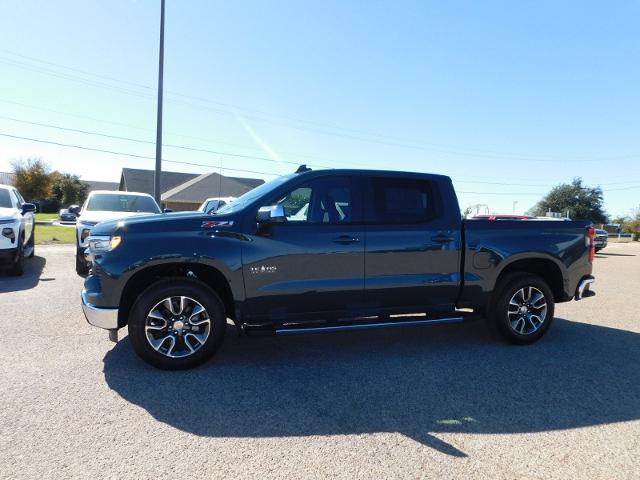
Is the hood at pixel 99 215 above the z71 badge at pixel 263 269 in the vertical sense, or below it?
above

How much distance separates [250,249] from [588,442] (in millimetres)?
3091

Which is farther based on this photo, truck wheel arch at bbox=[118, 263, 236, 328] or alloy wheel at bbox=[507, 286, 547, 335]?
alloy wheel at bbox=[507, 286, 547, 335]

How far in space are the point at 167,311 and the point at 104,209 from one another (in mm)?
7511

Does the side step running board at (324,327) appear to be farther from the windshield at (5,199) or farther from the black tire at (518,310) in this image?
Result: the windshield at (5,199)

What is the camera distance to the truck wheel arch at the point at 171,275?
422 centimetres

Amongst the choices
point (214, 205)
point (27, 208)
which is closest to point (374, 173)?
point (214, 205)

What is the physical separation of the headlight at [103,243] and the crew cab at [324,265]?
0.01 m

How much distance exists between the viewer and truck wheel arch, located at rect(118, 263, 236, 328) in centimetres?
422

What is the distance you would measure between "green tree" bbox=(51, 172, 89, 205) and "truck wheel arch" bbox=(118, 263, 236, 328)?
208ft

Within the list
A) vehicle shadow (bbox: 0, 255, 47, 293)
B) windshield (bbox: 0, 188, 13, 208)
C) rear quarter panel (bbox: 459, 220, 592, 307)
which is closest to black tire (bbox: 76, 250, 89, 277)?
vehicle shadow (bbox: 0, 255, 47, 293)

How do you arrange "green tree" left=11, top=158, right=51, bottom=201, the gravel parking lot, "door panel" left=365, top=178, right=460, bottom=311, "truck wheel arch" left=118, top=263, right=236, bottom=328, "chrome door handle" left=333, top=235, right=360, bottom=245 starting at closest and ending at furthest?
the gravel parking lot
"truck wheel arch" left=118, top=263, right=236, bottom=328
"chrome door handle" left=333, top=235, right=360, bottom=245
"door panel" left=365, top=178, right=460, bottom=311
"green tree" left=11, top=158, right=51, bottom=201

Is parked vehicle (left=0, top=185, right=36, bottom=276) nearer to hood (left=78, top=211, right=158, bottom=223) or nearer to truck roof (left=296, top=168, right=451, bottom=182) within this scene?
hood (left=78, top=211, right=158, bottom=223)

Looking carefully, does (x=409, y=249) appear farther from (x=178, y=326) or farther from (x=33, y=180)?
(x=33, y=180)

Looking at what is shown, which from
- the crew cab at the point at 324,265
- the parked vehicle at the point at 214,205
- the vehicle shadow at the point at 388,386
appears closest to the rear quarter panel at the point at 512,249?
the crew cab at the point at 324,265
